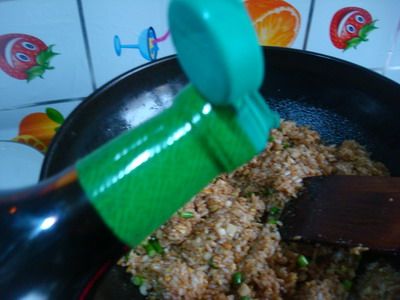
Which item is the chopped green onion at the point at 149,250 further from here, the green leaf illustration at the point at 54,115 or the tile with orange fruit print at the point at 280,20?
the tile with orange fruit print at the point at 280,20

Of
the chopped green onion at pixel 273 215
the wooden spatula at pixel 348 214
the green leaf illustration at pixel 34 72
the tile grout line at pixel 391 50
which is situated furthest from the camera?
the tile grout line at pixel 391 50

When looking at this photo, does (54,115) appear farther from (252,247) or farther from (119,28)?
(252,247)

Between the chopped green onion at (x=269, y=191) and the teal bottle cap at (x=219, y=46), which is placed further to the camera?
the chopped green onion at (x=269, y=191)

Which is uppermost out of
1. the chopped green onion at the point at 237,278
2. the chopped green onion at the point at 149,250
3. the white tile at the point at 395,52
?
the white tile at the point at 395,52

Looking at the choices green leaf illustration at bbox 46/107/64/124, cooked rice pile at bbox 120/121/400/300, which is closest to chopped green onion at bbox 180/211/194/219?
cooked rice pile at bbox 120/121/400/300

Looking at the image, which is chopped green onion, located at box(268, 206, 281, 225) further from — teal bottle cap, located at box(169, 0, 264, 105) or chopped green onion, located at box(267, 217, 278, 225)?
teal bottle cap, located at box(169, 0, 264, 105)

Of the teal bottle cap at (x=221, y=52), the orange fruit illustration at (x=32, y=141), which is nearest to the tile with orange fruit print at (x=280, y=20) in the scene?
the orange fruit illustration at (x=32, y=141)
